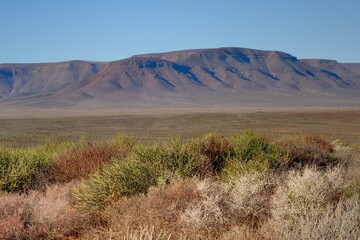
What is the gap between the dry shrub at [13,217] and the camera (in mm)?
7074

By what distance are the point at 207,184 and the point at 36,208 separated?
2.89 metres

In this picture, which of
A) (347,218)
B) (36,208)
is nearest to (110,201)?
(36,208)

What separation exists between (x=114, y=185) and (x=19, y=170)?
11.9ft

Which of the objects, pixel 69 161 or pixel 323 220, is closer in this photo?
pixel 323 220

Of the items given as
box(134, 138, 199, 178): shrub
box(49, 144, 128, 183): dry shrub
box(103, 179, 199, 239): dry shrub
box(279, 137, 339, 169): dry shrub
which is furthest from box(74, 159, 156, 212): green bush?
box(279, 137, 339, 169): dry shrub

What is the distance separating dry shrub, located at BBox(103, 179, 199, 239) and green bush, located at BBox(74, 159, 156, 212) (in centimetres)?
60

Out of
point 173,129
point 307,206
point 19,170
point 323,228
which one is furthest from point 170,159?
point 173,129

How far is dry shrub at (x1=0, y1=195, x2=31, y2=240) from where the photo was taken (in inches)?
279

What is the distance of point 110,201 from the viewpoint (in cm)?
863

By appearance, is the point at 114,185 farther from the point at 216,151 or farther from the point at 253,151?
the point at 253,151

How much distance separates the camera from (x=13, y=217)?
7.41 m

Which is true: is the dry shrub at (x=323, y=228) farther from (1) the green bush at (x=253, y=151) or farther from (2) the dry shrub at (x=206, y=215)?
(1) the green bush at (x=253, y=151)

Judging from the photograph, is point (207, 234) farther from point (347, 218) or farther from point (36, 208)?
point (36, 208)

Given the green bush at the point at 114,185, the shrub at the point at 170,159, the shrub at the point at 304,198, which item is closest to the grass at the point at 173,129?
the shrub at the point at 170,159
